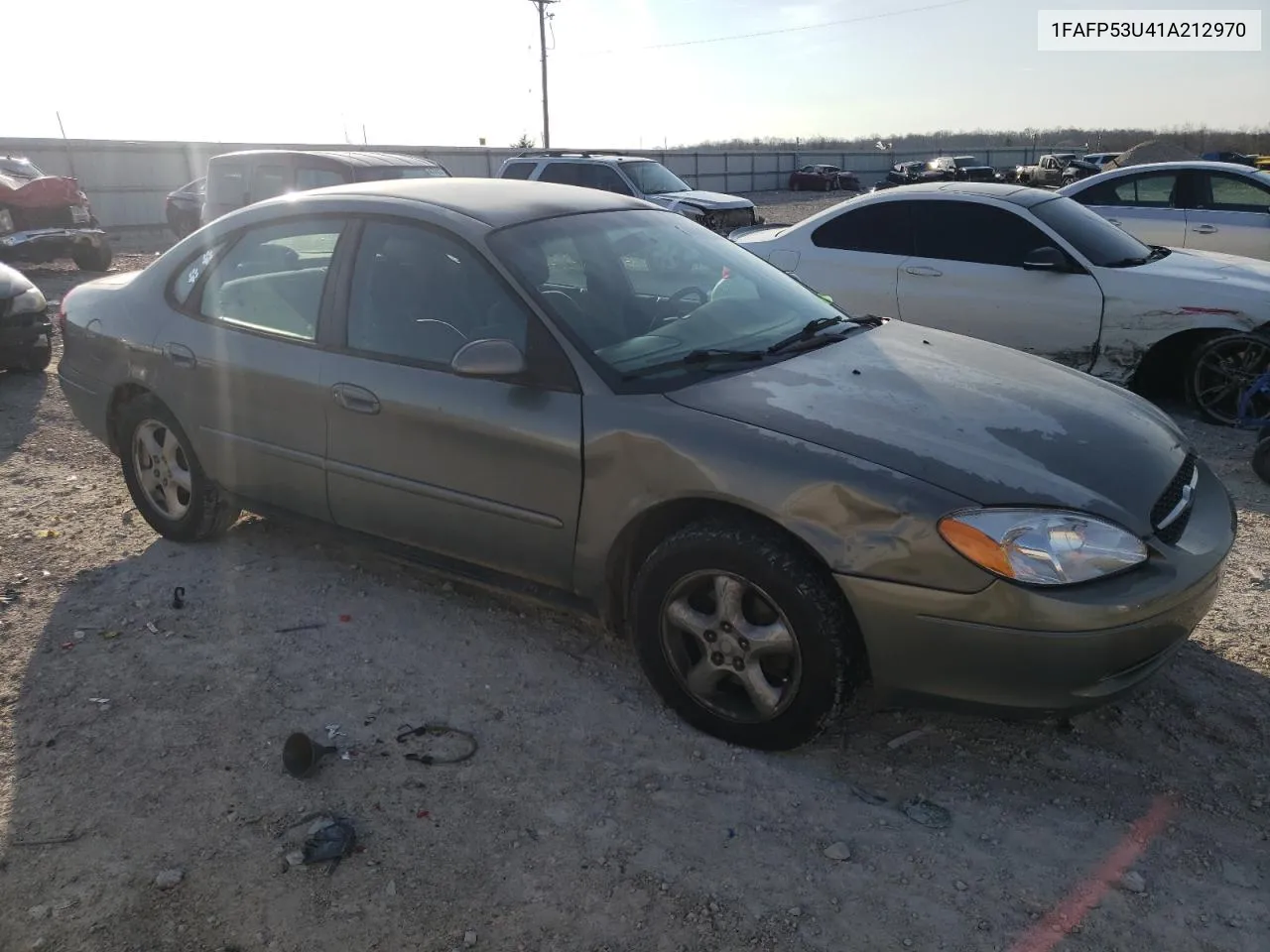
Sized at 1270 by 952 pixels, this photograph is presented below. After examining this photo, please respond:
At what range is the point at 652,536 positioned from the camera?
3123 mm

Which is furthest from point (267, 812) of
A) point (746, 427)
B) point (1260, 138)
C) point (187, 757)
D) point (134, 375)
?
point (1260, 138)

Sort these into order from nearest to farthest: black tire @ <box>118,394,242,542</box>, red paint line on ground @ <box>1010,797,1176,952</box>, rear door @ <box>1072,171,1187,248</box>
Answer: red paint line on ground @ <box>1010,797,1176,952</box>, black tire @ <box>118,394,242,542</box>, rear door @ <box>1072,171,1187,248</box>

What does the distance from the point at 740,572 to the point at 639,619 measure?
0.45 meters

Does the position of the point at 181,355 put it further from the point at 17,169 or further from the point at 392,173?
the point at 17,169

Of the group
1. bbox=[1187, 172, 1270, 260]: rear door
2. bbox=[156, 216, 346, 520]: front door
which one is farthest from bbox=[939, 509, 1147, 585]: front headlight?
bbox=[1187, 172, 1270, 260]: rear door

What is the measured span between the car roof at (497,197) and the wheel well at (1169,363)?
3.96m

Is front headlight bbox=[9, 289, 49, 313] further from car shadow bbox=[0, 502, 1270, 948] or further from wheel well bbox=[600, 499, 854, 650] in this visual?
wheel well bbox=[600, 499, 854, 650]

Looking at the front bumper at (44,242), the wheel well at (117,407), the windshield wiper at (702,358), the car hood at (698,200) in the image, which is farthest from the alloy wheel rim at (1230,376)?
the front bumper at (44,242)

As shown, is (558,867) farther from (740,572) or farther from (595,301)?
(595,301)

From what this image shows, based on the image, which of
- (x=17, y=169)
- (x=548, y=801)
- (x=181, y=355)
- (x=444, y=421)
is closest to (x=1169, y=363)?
(x=444, y=421)

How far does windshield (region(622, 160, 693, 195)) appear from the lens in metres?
15.7

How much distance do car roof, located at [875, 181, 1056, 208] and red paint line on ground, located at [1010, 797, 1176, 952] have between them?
5.07 m

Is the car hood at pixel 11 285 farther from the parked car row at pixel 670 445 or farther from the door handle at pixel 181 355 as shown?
the door handle at pixel 181 355

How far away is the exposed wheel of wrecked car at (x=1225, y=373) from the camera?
20.1 ft
